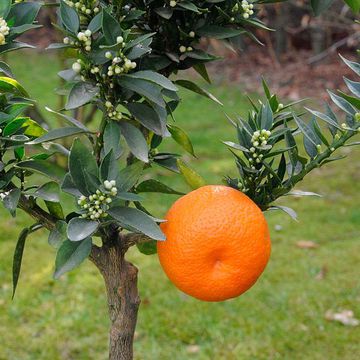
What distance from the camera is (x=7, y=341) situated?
9.29 feet

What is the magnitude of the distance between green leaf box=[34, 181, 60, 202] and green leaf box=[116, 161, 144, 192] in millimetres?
167

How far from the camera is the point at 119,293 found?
1.36 m

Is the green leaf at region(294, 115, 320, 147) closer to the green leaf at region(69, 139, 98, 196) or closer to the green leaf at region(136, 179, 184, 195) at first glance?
the green leaf at region(136, 179, 184, 195)

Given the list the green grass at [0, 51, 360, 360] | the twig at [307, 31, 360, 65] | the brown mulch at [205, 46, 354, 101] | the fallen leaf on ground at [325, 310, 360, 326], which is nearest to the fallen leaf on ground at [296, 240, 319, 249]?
the green grass at [0, 51, 360, 360]

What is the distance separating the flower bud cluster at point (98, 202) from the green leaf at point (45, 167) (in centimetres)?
15

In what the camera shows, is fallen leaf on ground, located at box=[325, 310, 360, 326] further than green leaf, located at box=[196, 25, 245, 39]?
Yes

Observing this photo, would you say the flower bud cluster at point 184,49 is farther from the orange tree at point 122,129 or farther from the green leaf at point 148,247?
the green leaf at point 148,247

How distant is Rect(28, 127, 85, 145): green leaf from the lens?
3.54 feet

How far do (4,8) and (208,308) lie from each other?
→ 2218 mm

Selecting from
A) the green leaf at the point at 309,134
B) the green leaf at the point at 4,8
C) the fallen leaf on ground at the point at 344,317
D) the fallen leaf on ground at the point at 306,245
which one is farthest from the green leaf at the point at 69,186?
the fallen leaf on ground at the point at 306,245

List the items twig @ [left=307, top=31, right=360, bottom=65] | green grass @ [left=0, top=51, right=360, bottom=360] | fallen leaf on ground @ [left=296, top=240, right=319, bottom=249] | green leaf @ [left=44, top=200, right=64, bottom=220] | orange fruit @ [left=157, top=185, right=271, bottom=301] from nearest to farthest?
1. orange fruit @ [left=157, top=185, right=271, bottom=301]
2. green leaf @ [left=44, top=200, right=64, bottom=220]
3. green grass @ [left=0, top=51, right=360, bottom=360]
4. fallen leaf on ground @ [left=296, top=240, right=319, bottom=249]
5. twig @ [left=307, top=31, right=360, bottom=65]

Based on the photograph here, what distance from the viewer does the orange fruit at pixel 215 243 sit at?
108 centimetres

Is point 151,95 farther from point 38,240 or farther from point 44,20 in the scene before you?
point 44,20

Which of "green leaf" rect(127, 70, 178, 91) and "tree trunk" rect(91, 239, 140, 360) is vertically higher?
"green leaf" rect(127, 70, 178, 91)
